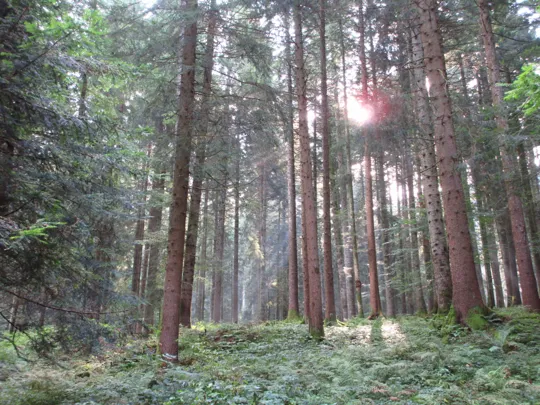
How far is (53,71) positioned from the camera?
6.32 metres

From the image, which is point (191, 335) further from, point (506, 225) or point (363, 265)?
point (363, 265)

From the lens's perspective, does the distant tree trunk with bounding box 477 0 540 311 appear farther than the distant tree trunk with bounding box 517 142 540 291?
No

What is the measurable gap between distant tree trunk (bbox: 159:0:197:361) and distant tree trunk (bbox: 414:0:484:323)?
6.15m

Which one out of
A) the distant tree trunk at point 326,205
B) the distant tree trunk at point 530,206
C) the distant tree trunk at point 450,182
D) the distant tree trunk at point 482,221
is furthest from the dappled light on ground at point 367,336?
the distant tree trunk at point 530,206

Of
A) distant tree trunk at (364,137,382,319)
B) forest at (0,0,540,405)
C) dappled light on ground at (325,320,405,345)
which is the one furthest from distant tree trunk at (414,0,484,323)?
distant tree trunk at (364,137,382,319)

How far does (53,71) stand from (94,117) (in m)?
1.25

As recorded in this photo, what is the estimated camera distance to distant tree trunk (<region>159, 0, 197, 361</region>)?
818cm

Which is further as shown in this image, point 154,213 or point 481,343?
point 154,213

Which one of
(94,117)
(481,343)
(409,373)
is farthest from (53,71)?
(481,343)

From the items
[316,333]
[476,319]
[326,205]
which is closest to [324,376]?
[476,319]

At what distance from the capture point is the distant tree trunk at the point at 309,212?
10.4m

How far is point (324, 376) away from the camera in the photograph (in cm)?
608

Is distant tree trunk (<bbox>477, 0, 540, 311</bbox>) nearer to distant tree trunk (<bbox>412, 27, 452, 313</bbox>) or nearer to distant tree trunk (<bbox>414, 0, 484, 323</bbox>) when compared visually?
distant tree trunk (<bbox>412, 27, 452, 313</bbox>)

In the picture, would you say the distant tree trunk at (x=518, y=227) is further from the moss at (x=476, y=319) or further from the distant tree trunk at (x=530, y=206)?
the moss at (x=476, y=319)
